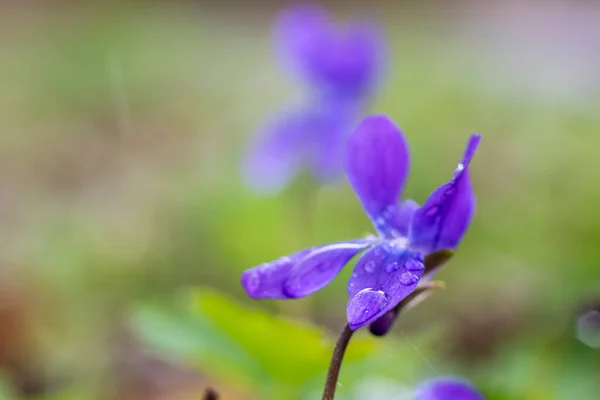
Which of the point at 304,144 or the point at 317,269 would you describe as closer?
the point at 317,269

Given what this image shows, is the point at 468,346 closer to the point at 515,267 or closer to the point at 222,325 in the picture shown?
the point at 515,267

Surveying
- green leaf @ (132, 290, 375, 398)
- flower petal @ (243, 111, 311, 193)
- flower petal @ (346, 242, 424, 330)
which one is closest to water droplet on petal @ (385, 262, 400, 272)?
flower petal @ (346, 242, 424, 330)

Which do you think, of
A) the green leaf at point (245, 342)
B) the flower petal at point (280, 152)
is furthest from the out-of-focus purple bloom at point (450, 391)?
the flower petal at point (280, 152)

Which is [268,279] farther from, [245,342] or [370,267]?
[245,342]

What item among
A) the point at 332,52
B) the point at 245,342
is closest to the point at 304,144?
the point at 332,52

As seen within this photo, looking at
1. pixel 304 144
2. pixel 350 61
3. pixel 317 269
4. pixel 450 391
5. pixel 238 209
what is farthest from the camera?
pixel 238 209

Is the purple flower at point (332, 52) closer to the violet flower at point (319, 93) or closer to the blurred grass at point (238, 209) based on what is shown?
the violet flower at point (319, 93)

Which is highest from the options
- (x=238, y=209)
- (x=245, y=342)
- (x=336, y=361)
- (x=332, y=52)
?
(x=332, y=52)
